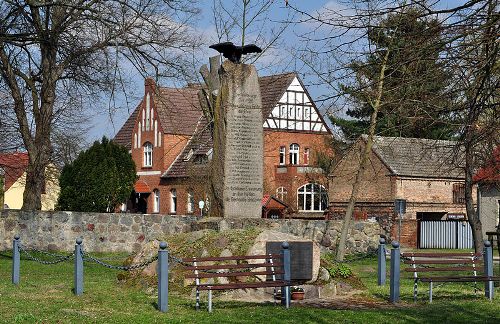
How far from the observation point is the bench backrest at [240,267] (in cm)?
1560

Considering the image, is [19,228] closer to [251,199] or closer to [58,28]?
[58,28]

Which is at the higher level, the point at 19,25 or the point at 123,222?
the point at 19,25

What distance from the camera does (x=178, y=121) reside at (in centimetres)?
6825

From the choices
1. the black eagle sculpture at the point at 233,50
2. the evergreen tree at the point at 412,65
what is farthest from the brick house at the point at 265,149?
the evergreen tree at the point at 412,65

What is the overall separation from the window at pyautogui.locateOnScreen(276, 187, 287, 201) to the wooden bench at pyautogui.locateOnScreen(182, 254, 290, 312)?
1783 inches

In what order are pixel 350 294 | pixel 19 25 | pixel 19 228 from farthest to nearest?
pixel 19 228
pixel 19 25
pixel 350 294

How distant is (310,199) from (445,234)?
15647mm

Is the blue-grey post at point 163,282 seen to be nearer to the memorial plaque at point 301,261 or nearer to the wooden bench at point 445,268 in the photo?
the memorial plaque at point 301,261

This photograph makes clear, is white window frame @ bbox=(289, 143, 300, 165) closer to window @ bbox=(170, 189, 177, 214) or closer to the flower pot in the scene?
window @ bbox=(170, 189, 177, 214)

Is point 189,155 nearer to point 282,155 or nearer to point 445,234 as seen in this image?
point 282,155

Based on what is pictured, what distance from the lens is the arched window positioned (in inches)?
2552

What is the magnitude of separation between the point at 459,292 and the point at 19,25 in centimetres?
1243

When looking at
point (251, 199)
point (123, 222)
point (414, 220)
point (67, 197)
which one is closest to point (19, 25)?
point (251, 199)

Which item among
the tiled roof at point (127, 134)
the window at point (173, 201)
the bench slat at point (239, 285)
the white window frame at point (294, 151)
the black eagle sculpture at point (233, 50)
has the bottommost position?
the bench slat at point (239, 285)
